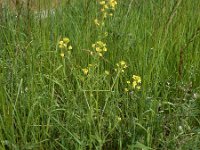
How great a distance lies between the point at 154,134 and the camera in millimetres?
1729

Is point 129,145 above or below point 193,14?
below

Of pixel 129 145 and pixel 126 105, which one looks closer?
pixel 129 145

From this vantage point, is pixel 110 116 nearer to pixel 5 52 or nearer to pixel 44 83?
pixel 44 83

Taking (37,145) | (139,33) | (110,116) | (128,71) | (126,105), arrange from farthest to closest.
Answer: (139,33), (128,71), (126,105), (110,116), (37,145)

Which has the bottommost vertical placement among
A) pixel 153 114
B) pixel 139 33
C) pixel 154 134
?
pixel 154 134

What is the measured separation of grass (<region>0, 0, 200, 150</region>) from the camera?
5.19ft

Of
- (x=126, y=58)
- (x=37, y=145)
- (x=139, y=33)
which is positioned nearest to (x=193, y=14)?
(x=139, y=33)

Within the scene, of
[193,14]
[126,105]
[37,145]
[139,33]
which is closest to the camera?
[37,145]

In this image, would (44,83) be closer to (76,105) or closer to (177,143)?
(76,105)

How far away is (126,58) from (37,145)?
0.86 m

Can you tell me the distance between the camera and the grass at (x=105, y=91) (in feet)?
5.19

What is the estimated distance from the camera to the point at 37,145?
1535 millimetres

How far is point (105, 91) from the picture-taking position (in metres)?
1.81

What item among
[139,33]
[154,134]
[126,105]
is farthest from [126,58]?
[154,134]
